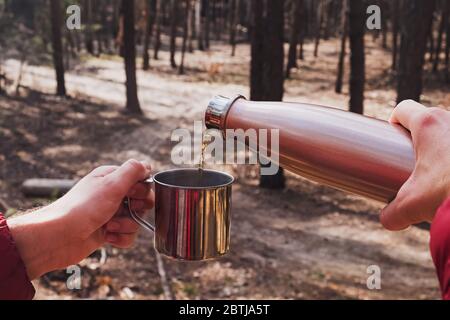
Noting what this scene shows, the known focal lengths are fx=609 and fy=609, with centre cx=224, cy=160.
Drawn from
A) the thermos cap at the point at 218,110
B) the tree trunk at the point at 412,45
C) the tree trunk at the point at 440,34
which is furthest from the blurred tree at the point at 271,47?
the tree trunk at the point at 440,34

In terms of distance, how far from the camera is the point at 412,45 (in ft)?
23.8

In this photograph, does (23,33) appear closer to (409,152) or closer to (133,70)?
(133,70)

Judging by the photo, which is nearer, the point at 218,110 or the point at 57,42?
the point at 218,110

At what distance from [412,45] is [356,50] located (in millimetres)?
3110

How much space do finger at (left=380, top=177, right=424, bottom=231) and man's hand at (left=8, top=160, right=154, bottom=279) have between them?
1.90 feet

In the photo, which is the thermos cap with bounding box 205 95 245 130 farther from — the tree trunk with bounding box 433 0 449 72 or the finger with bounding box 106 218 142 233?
the tree trunk with bounding box 433 0 449 72

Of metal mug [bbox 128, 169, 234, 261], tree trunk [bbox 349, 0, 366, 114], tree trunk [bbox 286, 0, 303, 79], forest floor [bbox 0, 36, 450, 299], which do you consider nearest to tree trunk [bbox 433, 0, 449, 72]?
forest floor [bbox 0, 36, 450, 299]

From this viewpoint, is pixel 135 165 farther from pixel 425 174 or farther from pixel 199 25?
pixel 199 25

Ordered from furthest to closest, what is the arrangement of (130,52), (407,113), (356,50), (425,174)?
(130,52)
(356,50)
(407,113)
(425,174)

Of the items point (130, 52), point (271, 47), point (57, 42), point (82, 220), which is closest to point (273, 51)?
point (271, 47)

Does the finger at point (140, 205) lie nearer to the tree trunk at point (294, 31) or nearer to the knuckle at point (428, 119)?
the knuckle at point (428, 119)

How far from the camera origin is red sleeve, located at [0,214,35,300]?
91 cm

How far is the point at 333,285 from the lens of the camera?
5.77m

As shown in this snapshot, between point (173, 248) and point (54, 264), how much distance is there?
0.79 ft
